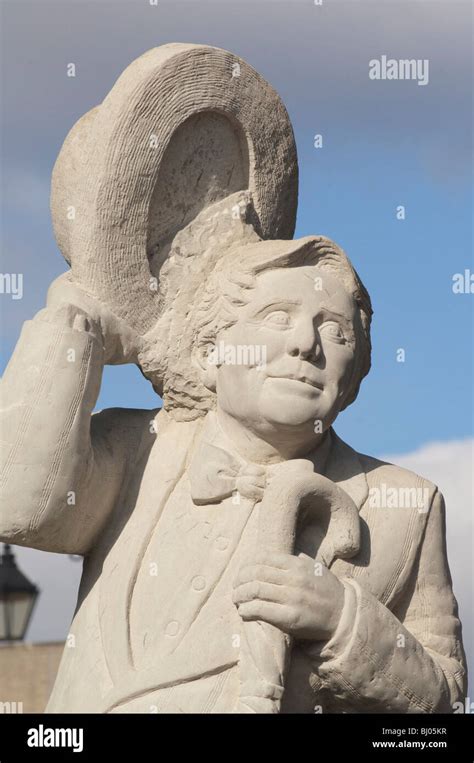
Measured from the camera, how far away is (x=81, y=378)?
7.73 m

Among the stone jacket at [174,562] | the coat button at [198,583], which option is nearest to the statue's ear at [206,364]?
the stone jacket at [174,562]

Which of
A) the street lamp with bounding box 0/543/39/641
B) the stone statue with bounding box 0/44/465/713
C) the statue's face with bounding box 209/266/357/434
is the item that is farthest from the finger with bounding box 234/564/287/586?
the street lamp with bounding box 0/543/39/641

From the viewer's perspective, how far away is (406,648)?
7.77 metres

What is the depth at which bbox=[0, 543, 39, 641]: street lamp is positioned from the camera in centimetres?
1096

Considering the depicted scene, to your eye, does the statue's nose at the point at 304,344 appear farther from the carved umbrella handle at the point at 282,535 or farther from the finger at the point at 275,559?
the finger at the point at 275,559

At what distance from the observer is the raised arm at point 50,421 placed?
25.0 feet

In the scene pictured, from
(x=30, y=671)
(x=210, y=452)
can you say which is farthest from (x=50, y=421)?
(x=30, y=671)

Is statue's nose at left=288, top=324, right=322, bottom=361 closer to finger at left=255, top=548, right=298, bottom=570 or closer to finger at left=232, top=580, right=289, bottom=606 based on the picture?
finger at left=255, top=548, right=298, bottom=570

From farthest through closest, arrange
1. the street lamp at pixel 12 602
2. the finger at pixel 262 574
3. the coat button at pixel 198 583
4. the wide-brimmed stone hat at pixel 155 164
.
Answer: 1. the street lamp at pixel 12 602
2. the wide-brimmed stone hat at pixel 155 164
3. the coat button at pixel 198 583
4. the finger at pixel 262 574

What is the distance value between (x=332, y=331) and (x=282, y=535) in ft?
3.20

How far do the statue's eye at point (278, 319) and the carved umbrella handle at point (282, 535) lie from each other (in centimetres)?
62

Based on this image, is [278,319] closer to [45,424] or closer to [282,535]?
[282,535]

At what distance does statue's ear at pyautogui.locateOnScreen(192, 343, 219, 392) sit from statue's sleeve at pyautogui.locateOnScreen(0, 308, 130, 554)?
514mm
